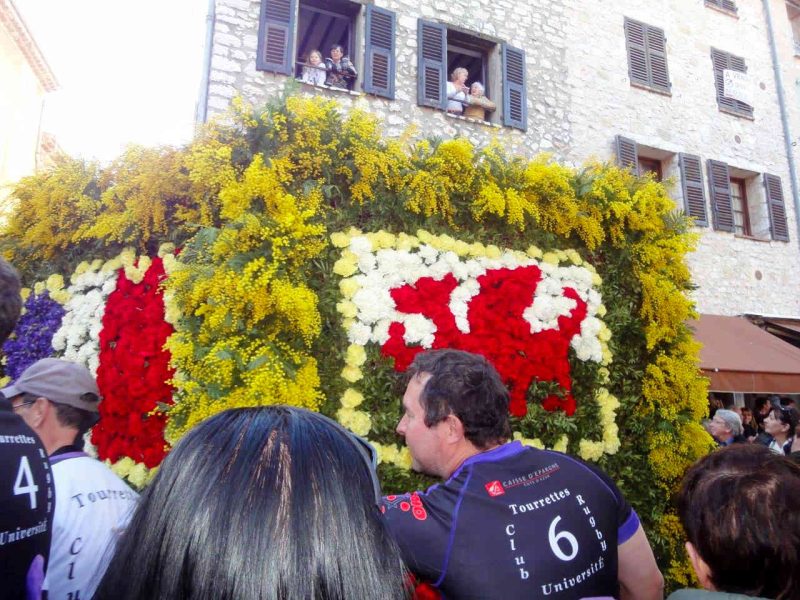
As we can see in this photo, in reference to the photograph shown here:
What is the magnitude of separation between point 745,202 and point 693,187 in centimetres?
222

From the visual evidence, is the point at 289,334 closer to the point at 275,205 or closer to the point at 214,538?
the point at 275,205

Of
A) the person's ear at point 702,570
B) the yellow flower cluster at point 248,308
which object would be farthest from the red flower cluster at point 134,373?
the person's ear at point 702,570

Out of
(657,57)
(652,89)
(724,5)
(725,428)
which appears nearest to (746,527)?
(725,428)

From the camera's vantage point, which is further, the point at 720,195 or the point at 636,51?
the point at 720,195

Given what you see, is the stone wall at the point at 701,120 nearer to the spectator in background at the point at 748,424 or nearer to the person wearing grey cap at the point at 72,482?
the spectator in background at the point at 748,424

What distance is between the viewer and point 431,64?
907 cm

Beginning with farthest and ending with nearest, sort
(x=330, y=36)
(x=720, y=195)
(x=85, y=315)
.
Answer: (x=720, y=195) → (x=330, y=36) → (x=85, y=315)

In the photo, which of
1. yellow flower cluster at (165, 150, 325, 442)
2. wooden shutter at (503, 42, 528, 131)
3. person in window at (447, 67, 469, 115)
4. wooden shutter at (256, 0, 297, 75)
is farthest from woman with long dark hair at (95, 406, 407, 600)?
wooden shutter at (503, 42, 528, 131)

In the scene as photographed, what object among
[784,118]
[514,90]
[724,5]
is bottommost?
[514,90]

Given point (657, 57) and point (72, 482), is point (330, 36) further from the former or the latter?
point (72, 482)

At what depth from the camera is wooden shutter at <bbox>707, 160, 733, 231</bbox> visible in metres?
11.6

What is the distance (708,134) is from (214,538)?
13.4 m

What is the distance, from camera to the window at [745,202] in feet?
38.4

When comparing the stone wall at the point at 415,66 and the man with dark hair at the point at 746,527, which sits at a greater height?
the stone wall at the point at 415,66
